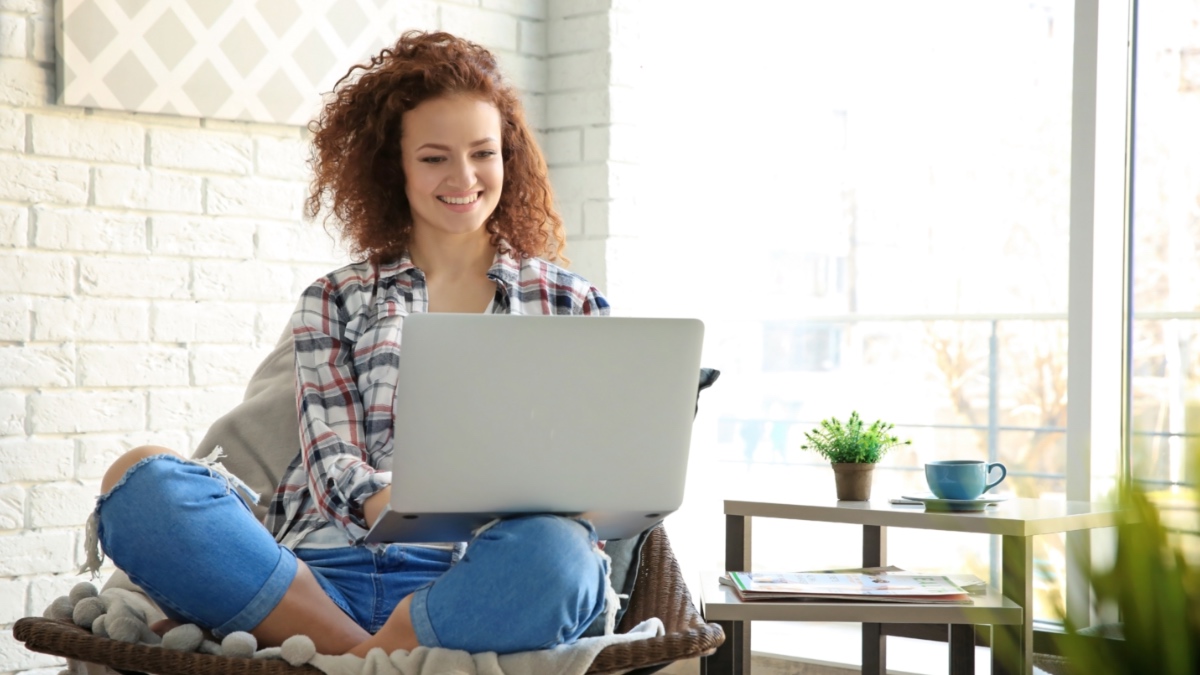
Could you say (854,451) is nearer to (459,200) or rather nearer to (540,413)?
(459,200)

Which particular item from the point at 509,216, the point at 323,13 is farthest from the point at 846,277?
the point at 509,216

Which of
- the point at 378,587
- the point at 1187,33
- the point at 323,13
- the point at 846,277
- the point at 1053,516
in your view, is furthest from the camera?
the point at 846,277

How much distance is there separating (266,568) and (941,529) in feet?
3.79

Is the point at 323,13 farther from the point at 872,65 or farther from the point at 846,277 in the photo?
the point at 846,277

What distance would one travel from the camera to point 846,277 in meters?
6.31

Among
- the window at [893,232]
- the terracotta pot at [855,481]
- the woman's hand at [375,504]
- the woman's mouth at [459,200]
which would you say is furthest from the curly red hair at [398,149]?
the window at [893,232]

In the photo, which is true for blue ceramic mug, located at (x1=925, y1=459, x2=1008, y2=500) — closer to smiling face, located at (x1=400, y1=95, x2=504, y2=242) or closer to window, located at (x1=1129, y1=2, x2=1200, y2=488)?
smiling face, located at (x1=400, y1=95, x2=504, y2=242)

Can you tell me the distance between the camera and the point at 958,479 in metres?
2.12

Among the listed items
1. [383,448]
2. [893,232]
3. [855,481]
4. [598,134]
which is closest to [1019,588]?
[855,481]

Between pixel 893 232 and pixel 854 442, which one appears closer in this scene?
pixel 854 442

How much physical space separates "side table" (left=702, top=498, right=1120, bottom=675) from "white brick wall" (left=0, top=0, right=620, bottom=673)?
45.7 inches

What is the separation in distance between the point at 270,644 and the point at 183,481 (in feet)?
0.71

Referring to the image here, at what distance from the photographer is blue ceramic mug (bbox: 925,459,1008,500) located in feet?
6.97

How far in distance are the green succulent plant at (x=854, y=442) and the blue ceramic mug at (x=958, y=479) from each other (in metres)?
0.15
